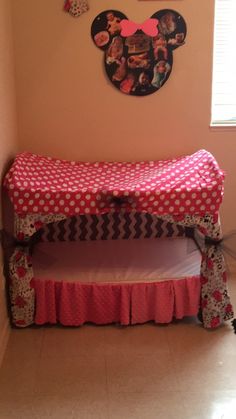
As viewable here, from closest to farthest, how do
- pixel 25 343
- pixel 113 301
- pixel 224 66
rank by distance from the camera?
pixel 25 343
pixel 113 301
pixel 224 66

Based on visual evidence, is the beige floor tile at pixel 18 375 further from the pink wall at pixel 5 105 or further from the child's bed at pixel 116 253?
the child's bed at pixel 116 253

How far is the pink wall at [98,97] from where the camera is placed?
2.76m

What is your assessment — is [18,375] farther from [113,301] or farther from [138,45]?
[138,45]

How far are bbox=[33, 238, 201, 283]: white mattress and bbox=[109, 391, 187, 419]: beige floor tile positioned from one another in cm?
66

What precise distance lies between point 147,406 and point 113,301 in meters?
0.67

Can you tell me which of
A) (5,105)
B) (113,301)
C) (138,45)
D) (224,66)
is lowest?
(113,301)

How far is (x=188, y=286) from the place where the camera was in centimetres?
252

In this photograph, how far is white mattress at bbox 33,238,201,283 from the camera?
8.35 feet

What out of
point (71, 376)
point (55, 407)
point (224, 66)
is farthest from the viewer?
point (224, 66)

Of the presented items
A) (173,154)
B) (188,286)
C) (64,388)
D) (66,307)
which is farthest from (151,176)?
(64,388)

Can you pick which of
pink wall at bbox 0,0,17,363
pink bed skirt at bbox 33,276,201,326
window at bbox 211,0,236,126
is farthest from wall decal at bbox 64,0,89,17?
pink bed skirt at bbox 33,276,201,326

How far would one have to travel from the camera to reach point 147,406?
196cm

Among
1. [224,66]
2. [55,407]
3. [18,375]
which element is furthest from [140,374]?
[224,66]

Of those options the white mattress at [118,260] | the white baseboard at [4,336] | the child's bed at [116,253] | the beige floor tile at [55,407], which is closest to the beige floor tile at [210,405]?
the beige floor tile at [55,407]
